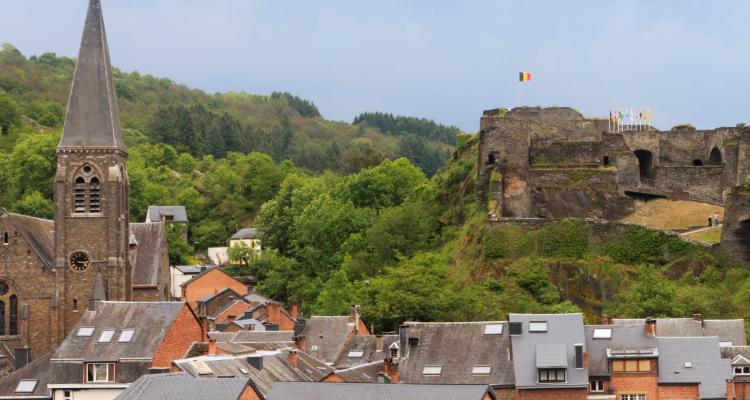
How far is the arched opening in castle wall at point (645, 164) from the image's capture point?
303 ft

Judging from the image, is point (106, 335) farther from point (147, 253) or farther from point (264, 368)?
point (147, 253)

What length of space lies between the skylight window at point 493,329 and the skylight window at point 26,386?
721 inches

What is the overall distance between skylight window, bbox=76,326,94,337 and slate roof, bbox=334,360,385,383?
37.3ft

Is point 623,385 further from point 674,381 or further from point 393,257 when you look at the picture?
point 393,257

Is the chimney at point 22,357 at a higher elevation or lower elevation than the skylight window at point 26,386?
higher

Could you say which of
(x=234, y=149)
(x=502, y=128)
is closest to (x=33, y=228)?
(x=502, y=128)

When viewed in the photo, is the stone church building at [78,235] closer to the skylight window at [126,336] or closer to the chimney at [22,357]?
the chimney at [22,357]

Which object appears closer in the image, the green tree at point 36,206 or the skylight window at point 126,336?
the skylight window at point 126,336

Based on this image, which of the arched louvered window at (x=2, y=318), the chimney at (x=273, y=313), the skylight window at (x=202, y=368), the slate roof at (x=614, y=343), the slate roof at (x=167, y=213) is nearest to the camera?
the skylight window at (x=202, y=368)

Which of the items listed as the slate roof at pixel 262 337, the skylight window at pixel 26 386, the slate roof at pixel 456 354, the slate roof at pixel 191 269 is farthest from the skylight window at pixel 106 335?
the slate roof at pixel 191 269

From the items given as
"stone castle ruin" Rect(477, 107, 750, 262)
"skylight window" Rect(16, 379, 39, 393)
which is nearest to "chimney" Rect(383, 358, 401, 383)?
"skylight window" Rect(16, 379, 39, 393)

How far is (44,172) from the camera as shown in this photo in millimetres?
132000

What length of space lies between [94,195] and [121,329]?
14.9 meters

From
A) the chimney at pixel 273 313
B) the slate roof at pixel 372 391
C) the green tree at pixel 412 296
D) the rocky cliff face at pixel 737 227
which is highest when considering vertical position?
the rocky cliff face at pixel 737 227
